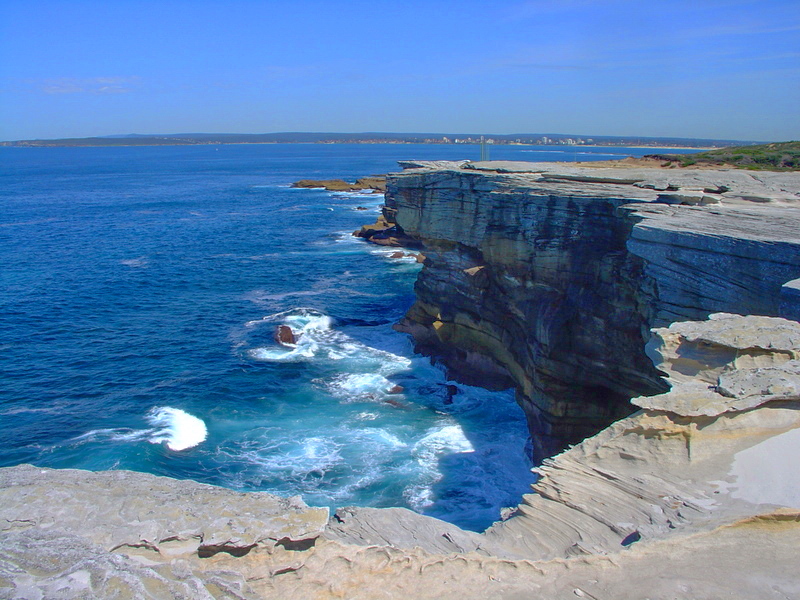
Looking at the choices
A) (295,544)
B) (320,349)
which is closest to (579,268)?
(320,349)

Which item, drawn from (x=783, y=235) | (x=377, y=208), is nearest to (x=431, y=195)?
(x=783, y=235)

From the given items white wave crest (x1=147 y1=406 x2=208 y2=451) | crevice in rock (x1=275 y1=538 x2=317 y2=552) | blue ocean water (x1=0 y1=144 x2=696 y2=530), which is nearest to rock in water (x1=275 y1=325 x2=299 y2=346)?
blue ocean water (x1=0 y1=144 x2=696 y2=530)

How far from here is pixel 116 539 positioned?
7398 mm

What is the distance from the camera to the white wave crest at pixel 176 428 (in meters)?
21.9

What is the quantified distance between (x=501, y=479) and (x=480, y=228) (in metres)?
11.0

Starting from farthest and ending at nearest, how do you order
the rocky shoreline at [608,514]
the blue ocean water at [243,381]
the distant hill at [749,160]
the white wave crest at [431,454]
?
the distant hill at [749,160] → the blue ocean water at [243,381] → the white wave crest at [431,454] → the rocky shoreline at [608,514]

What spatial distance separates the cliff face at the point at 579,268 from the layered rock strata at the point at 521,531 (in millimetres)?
5039

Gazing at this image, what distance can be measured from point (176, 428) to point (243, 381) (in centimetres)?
463

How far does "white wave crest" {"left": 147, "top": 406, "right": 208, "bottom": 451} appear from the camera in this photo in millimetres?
21875

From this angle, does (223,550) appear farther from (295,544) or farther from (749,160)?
(749,160)

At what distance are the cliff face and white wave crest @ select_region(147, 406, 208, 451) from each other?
12.0m

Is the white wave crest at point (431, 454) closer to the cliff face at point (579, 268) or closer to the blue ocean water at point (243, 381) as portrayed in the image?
the blue ocean water at point (243, 381)

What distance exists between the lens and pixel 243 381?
89.0 feet

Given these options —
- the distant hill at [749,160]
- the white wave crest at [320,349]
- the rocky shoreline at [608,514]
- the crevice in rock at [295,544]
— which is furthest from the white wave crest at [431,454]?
the distant hill at [749,160]
